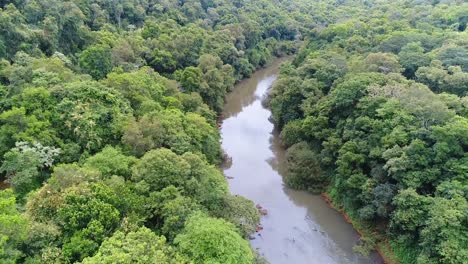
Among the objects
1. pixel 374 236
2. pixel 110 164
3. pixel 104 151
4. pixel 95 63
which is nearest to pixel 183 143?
pixel 104 151

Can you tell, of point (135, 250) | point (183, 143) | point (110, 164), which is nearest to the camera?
point (135, 250)

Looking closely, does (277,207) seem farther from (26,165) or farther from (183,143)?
(26,165)

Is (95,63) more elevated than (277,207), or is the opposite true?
(95,63)

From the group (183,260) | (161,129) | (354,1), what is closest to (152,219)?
(183,260)

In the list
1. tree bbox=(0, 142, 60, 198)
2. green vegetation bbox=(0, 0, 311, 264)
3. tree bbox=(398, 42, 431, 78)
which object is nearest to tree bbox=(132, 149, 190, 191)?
green vegetation bbox=(0, 0, 311, 264)

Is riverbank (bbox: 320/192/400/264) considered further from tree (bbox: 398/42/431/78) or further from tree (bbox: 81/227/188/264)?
tree (bbox: 398/42/431/78)

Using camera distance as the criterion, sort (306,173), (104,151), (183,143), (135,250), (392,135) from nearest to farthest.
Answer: (135,250), (104,151), (183,143), (392,135), (306,173)
